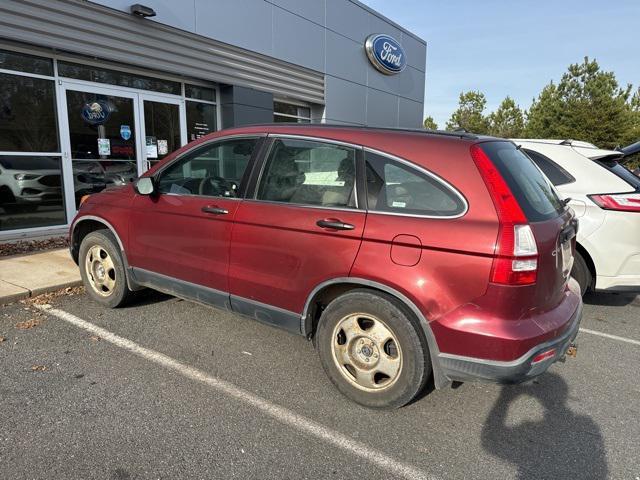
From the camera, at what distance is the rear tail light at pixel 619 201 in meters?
4.37

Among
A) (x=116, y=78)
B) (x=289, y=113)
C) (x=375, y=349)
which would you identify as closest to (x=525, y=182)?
(x=375, y=349)

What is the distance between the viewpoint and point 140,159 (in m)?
9.16

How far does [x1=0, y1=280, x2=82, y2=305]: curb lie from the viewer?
4.62 meters

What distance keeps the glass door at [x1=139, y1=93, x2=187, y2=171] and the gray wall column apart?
3.43 ft

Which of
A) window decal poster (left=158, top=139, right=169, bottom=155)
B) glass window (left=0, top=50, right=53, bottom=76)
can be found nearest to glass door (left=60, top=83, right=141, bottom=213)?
glass window (left=0, top=50, right=53, bottom=76)

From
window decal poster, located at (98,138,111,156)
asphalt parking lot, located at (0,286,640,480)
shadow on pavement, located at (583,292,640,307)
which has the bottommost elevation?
asphalt parking lot, located at (0,286,640,480)

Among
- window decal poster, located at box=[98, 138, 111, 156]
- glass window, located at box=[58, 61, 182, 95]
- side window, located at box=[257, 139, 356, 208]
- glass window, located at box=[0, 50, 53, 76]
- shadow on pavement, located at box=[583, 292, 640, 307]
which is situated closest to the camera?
side window, located at box=[257, 139, 356, 208]

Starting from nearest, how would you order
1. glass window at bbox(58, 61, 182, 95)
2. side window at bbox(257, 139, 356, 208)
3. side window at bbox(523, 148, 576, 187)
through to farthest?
1. side window at bbox(257, 139, 356, 208)
2. side window at bbox(523, 148, 576, 187)
3. glass window at bbox(58, 61, 182, 95)

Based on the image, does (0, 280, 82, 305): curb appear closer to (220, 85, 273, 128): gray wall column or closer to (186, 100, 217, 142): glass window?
(186, 100, 217, 142): glass window

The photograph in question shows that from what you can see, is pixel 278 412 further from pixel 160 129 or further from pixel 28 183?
pixel 160 129

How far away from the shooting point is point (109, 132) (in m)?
8.57

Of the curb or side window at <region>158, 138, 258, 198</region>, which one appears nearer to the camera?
side window at <region>158, 138, 258, 198</region>

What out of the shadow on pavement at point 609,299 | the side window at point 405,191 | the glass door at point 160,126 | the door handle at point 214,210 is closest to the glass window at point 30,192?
the glass door at point 160,126

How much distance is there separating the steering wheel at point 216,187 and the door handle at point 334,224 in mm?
900
